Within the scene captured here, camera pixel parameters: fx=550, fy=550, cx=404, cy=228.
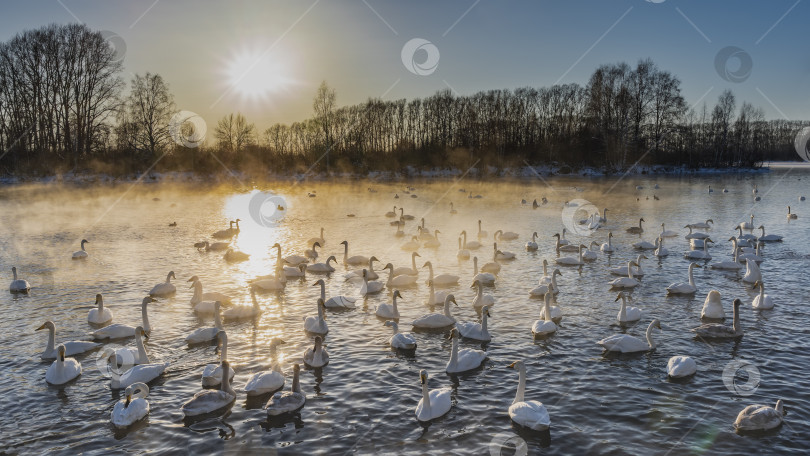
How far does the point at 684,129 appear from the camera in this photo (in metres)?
88.0

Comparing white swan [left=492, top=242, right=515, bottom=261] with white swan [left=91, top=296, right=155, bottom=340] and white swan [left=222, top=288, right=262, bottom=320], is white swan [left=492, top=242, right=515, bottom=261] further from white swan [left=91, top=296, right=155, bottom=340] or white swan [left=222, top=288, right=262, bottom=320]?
white swan [left=91, top=296, right=155, bottom=340]

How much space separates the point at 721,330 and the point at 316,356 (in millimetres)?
9377

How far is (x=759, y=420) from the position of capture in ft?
29.3

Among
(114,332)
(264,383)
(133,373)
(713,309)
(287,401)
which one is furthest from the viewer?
(713,309)

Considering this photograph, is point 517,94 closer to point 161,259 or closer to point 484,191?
point 484,191

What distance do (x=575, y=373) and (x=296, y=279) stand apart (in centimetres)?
1152

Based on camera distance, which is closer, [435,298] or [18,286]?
[435,298]

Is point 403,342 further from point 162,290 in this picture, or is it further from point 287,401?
point 162,290

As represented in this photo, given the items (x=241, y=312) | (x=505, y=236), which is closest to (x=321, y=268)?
(x=241, y=312)

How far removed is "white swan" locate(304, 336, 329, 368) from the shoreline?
59440 mm

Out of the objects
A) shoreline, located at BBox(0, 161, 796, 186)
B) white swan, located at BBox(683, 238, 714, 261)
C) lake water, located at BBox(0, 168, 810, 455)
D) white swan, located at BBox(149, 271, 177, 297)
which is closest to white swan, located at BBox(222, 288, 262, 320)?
lake water, located at BBox(0, 168, 810, 455)

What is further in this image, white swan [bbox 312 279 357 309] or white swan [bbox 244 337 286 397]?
white swan [bbox 312 279 357 309]

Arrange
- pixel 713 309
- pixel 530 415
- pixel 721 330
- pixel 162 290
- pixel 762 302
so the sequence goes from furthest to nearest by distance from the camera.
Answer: pixel 162 290
pixel 762 302
pixel 713 309
pixel 721 330
pixel 530 415

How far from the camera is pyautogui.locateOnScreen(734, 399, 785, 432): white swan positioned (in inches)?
351
